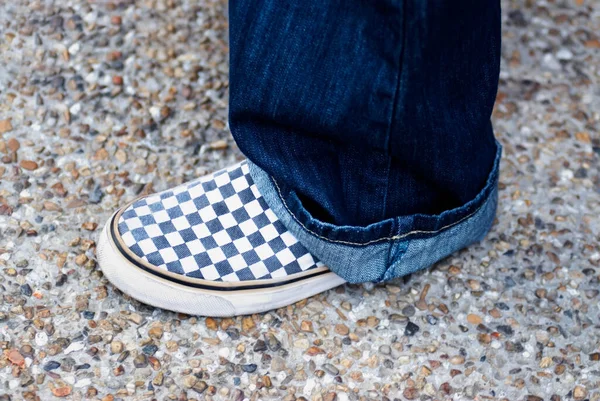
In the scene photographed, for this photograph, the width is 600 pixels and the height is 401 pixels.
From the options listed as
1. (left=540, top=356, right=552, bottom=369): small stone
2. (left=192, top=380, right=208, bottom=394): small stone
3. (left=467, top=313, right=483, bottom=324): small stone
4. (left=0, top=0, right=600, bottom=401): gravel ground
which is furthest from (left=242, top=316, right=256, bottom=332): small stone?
(left=540, top=356, right=552, bottom=369): small stone

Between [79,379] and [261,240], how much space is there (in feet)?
1.16

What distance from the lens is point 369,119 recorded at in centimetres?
97

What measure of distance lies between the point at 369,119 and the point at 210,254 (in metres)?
0.36

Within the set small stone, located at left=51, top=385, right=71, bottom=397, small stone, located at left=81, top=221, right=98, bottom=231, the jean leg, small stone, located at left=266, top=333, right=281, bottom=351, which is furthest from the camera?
small stone, located at left=81, top=221, right=98, bottom=231

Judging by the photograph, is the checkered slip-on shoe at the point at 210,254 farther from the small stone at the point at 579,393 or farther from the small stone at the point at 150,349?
the small stone at the point at 579,393

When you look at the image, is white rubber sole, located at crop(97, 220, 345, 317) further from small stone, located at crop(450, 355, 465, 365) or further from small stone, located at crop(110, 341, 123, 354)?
small stone, located at crop(450, 355, 465, 365)

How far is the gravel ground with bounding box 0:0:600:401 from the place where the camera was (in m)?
1.12

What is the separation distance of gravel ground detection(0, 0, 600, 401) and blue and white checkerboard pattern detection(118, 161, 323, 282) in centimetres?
9

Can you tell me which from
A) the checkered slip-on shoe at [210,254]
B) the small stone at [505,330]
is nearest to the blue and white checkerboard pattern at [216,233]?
the checkered slip-on shoe at [210,254]

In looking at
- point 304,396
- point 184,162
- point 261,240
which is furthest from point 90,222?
point 304,396

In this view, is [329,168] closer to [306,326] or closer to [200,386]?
[306,326]

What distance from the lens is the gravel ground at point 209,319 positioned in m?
1.12

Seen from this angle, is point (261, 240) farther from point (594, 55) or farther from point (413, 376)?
point (594, 55)

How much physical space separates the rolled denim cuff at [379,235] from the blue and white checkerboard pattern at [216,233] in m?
0.03
